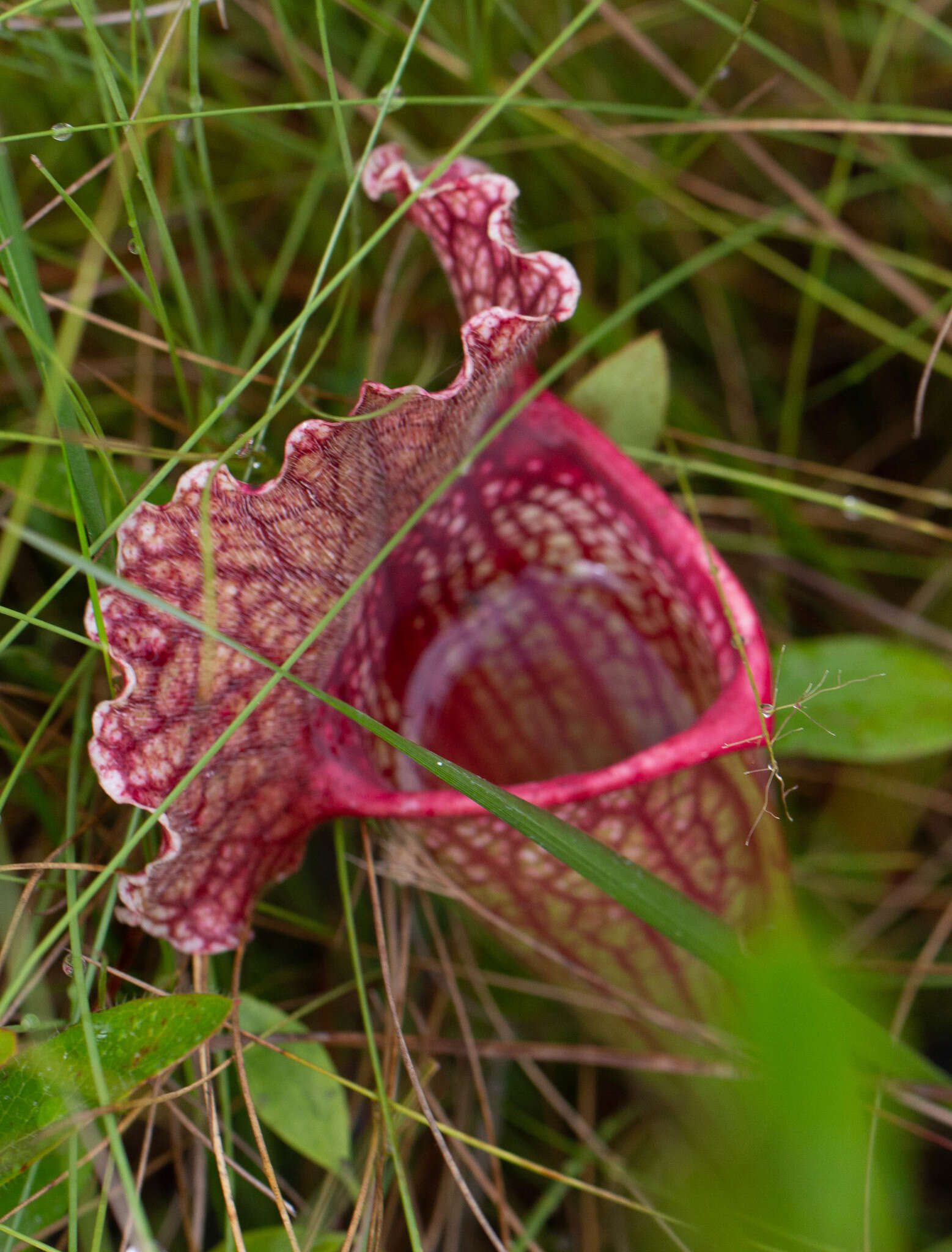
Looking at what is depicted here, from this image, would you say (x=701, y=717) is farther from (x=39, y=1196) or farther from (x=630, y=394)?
(x=39, y=1196)

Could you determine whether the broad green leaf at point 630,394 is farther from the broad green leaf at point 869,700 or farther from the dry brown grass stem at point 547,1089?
the dry brown grass stem at point 547,1089

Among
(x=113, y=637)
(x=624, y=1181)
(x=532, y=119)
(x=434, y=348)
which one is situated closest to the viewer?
(x=113, y=637)

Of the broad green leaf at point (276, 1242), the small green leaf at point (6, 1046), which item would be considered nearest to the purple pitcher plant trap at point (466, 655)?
the small green leaf at point (6, 1046)

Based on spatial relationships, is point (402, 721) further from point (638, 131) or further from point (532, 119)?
point (532, 119)

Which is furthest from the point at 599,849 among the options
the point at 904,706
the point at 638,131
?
the point at 638,131

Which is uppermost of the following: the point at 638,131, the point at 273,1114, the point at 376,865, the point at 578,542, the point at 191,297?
the point at 638,131

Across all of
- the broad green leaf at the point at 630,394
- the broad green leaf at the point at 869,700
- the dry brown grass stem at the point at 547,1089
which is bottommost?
the dry brown grass stem at the point at 547,1089
